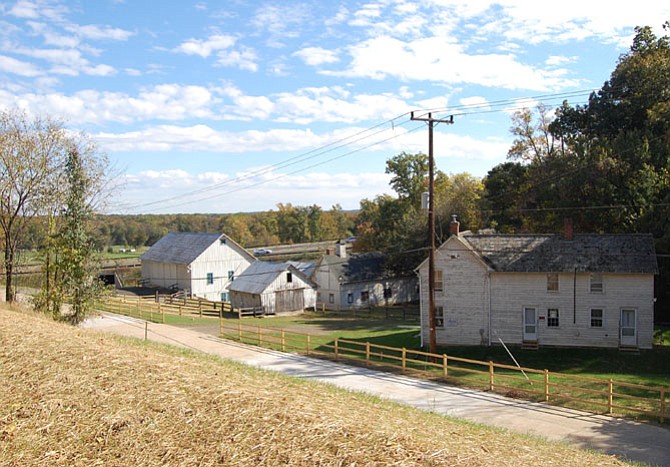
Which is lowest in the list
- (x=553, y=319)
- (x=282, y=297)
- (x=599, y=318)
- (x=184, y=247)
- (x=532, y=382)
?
(x=532, y=382)

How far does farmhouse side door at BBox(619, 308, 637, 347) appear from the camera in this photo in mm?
29703

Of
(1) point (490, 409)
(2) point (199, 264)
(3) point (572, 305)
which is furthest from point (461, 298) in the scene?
(2) point (199, 264)

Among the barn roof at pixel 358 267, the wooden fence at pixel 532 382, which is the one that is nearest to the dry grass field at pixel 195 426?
the wooden fence at pixel 532 382

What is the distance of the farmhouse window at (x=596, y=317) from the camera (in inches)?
1190

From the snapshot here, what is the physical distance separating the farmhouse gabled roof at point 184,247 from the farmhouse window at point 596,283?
38.9 metres

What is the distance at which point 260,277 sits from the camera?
170ft

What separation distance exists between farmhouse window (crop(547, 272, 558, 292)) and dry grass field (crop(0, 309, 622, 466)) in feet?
64.5

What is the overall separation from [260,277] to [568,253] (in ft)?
92.9

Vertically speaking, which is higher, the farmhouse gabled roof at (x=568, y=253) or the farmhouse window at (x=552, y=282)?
the farmhouse gabled roof at (x=568, y=253)

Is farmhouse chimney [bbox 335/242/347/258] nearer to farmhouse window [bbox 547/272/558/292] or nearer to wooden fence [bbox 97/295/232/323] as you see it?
wooden fence [bbox 97/295/232/323]

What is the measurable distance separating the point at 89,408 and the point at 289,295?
41.6 meters

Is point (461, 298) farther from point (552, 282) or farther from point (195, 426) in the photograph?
point (195, 426)

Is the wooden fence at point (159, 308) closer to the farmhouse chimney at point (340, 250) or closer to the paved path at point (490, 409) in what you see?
the farmhouse chimney at point (340, 250)

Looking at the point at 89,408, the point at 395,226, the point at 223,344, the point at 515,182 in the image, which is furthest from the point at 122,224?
the point at 89,408
